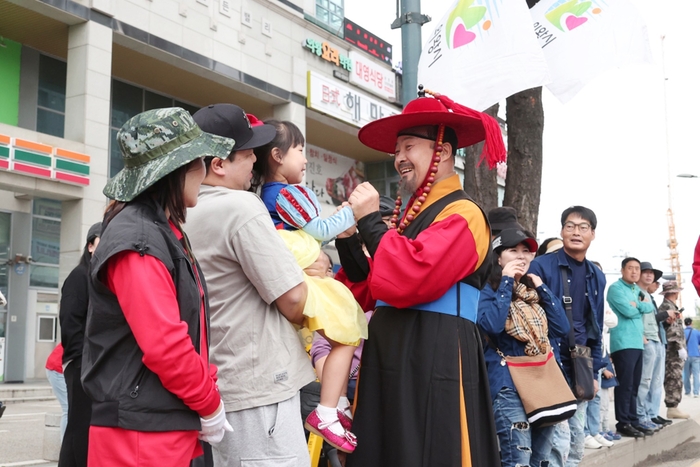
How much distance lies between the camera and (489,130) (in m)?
3.28

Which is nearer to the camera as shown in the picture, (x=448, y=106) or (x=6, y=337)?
(x=448, y=106)

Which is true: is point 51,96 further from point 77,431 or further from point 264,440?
point 264,440

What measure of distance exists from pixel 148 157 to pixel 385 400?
143 cm

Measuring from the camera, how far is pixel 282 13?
2025cm

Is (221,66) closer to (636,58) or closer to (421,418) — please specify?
(636,58)

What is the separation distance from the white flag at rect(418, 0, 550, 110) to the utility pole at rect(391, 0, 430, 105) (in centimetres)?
9

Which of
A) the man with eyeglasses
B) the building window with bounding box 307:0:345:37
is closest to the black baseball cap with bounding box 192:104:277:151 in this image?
the man with eyeglasses

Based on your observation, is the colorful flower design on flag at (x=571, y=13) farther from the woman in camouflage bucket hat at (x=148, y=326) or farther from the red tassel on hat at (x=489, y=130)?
the woman in camouflage bucket hat at (x=148, y=326)

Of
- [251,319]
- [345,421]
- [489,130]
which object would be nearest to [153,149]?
[251,319]

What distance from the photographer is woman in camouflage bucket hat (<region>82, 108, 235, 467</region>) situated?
1.98 meters

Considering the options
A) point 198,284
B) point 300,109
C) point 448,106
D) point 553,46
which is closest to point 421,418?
point 198,284

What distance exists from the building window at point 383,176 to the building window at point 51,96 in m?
13.0

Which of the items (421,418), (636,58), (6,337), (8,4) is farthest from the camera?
(6,337)

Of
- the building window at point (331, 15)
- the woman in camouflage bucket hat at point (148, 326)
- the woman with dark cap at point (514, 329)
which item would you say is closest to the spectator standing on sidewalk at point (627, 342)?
the woman with dark cap at point (514, 329)
